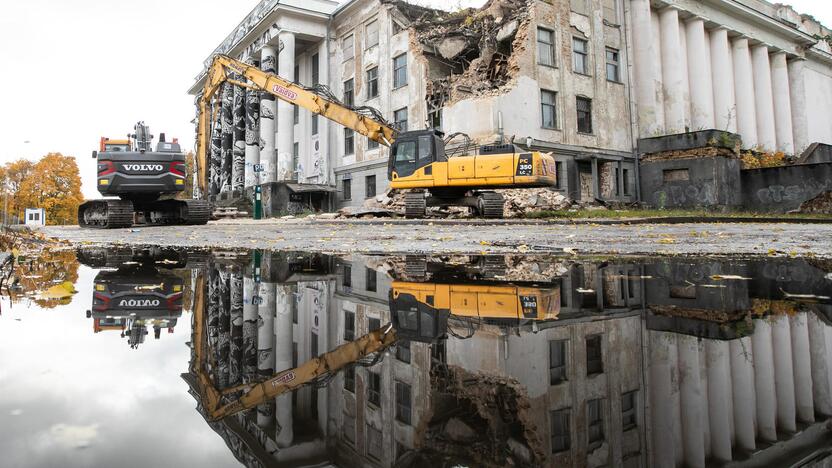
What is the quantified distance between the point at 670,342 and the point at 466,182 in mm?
14355

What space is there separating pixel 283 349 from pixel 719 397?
1.47 metres

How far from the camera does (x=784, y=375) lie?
1.61 meters

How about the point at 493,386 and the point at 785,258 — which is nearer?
the point at 493,386

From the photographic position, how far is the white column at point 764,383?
4.27 ft

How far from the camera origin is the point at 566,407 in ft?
4.41

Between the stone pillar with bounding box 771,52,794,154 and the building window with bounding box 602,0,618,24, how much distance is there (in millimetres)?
17123

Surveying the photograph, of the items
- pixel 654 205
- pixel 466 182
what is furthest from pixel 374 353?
pixel 654 205

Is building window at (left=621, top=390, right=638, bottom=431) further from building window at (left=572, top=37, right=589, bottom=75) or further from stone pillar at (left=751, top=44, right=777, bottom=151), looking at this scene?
stone pillar at (left=751, top=44, right=777, bottom=151)

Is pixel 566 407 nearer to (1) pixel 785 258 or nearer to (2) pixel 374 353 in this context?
(2) pixel 374 353

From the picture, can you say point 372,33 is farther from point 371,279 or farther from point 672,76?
point 371,279

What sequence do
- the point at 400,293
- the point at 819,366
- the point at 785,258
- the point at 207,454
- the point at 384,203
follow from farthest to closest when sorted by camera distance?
the point at 384,203 < the point at 785,258 < the point at 400,293 < the point at 819,366 < the point at 207,454

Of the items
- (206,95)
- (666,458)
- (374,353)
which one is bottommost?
(666,458)

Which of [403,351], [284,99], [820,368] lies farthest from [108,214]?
[820,368]

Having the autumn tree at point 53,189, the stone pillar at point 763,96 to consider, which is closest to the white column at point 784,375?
the stone pillar at point 763,96
